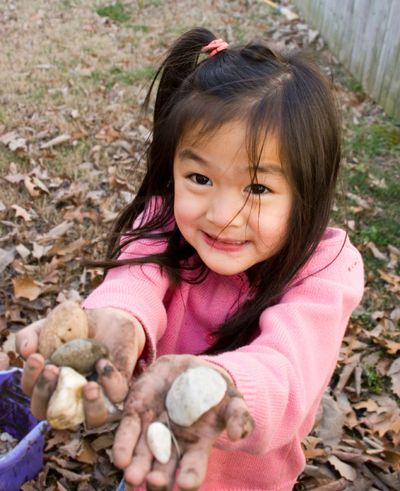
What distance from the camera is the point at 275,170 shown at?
1.60 meters

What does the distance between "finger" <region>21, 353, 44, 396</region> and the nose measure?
0.58 metres

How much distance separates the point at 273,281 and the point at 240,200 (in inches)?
15.4

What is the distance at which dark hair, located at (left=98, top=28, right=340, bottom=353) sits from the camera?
160cm

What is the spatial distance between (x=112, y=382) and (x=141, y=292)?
0.60 metres

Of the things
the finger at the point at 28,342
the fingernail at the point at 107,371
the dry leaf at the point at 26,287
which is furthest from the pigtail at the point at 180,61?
the dry leaf at the point at 26,287

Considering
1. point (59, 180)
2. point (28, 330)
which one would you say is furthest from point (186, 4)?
point (28, 330)

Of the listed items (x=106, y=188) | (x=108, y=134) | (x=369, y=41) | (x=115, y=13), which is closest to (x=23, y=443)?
(x=106, y=188)

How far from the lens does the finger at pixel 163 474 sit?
114 centimetres

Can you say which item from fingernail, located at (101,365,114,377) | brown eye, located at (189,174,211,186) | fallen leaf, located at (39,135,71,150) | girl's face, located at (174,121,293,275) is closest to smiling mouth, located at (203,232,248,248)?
girl's face, located at (174,121,293,275)

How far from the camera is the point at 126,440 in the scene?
3.91 feet

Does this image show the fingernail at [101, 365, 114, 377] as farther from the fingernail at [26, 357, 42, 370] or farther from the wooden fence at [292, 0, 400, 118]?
the wooden fence at [292, 0, 400, 118]

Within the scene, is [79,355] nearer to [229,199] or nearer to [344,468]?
[229,199]

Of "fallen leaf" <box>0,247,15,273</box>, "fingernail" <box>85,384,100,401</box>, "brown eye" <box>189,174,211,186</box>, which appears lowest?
"fallen leaf" <box>0,247,15,273</box>

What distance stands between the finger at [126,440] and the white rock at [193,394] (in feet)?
0.25
